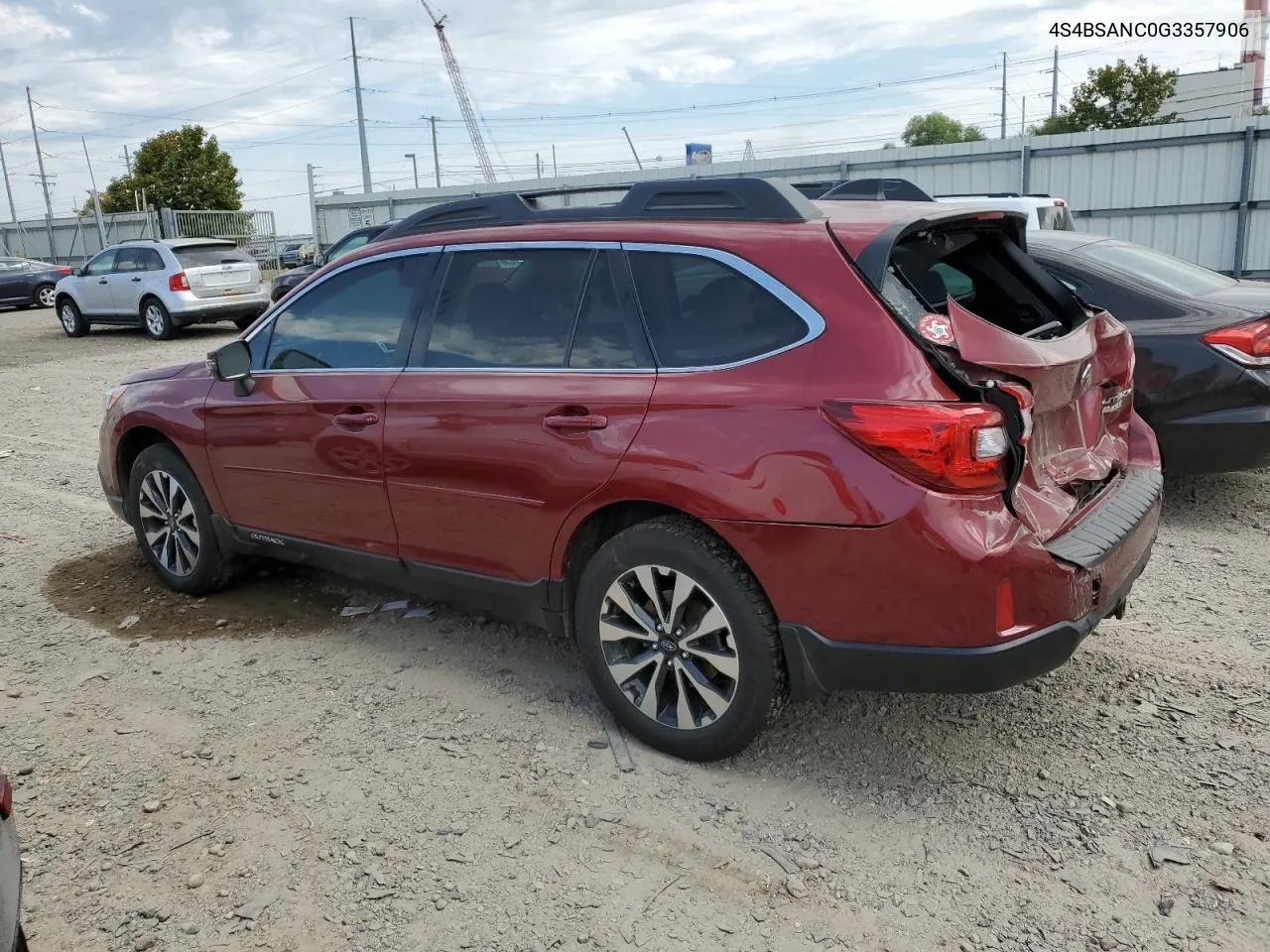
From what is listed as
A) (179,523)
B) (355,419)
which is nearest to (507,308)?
(355,419)

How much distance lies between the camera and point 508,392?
12.0 feet

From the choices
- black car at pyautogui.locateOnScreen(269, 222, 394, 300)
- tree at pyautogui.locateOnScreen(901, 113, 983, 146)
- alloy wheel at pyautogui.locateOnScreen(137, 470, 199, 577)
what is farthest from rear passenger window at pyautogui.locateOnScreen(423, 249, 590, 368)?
tree at pyautogui.locateOnScreen(901, 113, 983, 146)

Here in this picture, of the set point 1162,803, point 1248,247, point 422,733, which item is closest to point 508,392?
point 422,733

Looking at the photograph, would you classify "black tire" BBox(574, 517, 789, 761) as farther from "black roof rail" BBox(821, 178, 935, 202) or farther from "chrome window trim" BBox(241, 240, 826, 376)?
"black roof rail" BBox(821, 178, 935, 202)

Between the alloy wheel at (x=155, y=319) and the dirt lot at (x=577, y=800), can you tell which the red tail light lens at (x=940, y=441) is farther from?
the alloy wheel at (x=155, y=319)

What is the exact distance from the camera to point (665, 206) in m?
3.61

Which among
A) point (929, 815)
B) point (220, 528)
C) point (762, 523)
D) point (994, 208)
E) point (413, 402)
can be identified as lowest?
point (929, 815)

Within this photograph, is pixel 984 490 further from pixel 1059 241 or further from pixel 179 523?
pixel 1059 241

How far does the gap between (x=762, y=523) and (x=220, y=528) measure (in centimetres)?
291

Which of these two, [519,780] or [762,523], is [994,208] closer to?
[762,523]

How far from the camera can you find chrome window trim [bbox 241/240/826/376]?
3098 mm

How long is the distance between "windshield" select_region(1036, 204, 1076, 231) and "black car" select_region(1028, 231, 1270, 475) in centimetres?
445

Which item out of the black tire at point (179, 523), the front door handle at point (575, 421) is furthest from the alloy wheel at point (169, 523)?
the front door handle at point (575, 421)

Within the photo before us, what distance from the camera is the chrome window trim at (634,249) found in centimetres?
310
